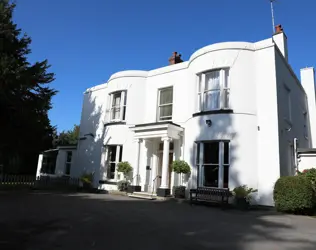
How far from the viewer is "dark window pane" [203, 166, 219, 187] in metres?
13.7

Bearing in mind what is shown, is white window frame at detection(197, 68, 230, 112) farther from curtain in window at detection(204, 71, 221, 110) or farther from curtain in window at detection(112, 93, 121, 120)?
curtain in window at detection(112, 93, 121, 120)

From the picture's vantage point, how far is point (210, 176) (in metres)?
13.9

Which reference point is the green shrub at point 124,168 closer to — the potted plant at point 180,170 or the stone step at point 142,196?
the stone step at point 142,196

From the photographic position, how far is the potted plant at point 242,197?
1195 centimetres

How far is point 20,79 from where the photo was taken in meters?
16.8

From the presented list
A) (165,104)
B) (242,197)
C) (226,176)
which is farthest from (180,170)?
(165,104)

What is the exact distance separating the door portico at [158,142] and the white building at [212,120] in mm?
53

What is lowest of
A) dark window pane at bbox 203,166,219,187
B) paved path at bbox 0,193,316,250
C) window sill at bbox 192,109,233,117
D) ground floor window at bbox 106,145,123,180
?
paved path at bbox 0,193,316,250

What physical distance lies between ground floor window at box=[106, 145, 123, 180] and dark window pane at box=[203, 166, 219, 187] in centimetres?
647

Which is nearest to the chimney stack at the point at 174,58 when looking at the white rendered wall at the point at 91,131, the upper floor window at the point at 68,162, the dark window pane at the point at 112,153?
the white rendered wall at the point at 91,131

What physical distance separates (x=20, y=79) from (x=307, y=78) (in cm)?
1981

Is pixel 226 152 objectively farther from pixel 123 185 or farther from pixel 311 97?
pixel 311 97

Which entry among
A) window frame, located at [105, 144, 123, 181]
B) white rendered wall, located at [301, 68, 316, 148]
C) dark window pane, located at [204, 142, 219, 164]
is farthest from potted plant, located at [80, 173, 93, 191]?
white rendered wall, located at [301, 68, 316, 148]

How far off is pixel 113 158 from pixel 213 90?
8360 millimetres
